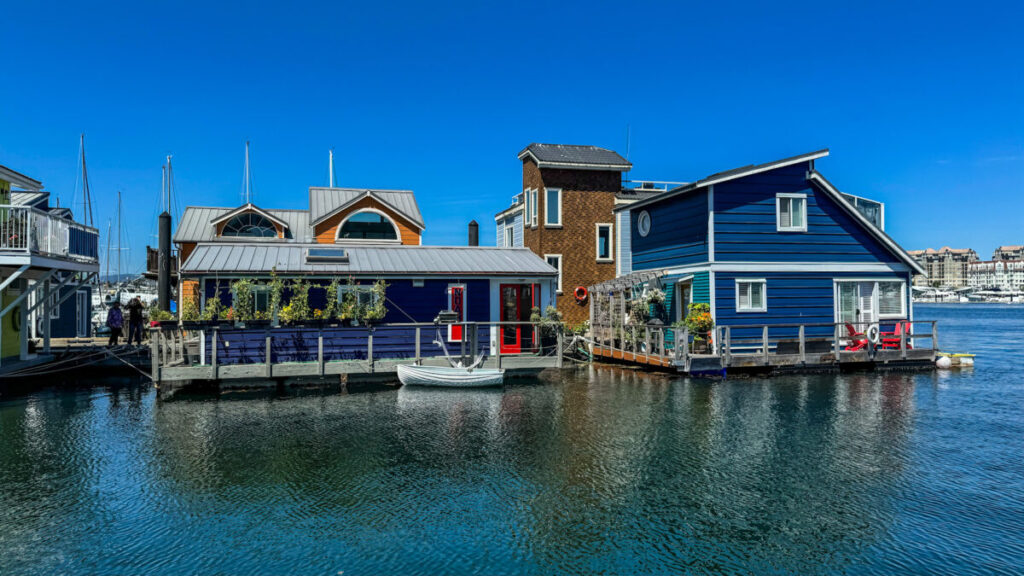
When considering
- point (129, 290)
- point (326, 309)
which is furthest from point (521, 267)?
point (129, 290)

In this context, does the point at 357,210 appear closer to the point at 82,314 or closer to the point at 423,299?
the point at 423,299

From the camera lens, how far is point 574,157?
3256 cm

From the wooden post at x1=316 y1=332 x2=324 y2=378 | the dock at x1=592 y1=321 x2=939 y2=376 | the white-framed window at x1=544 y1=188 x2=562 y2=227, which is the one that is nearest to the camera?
the wooden post at x1=316 y1=332 x2=324 y2=378

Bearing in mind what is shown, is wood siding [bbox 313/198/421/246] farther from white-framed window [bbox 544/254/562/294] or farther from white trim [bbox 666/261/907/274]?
white trim [bbox 666/261/907/274]

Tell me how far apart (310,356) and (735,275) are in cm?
1526

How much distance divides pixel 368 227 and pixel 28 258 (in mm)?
15824

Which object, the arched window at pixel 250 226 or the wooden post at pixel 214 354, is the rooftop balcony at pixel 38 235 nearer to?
the wooden post at pixel 214 354

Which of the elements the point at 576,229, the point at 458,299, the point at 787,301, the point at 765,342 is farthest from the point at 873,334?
the point at 458,299

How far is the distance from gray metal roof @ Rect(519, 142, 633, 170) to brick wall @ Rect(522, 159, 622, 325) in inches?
18.5

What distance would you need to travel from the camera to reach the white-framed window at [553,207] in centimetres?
3184

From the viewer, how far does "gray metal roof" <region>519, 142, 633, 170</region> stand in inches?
1249

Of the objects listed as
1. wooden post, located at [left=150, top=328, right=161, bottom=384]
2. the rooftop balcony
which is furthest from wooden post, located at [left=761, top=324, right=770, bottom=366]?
the rooftop balcony

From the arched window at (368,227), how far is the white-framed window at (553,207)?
773 centimetres

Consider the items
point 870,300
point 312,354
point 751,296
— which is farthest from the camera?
point 870,300
